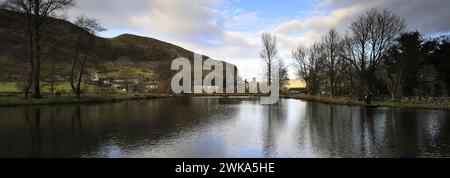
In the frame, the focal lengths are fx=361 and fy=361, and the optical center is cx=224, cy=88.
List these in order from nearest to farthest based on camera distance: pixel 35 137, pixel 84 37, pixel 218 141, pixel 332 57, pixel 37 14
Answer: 1. pixel 218 141
2. pixel 35 137
3. pixel 37 14
4. pixel 84 37
5. pixel 332 57

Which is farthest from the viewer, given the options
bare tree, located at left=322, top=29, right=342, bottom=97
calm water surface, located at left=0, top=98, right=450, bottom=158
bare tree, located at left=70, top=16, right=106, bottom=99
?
bare tree, located at left=322, top=29, right=342, bottom=97

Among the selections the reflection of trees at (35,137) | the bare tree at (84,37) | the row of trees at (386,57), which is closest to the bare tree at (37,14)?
the bare tree at (84,37)

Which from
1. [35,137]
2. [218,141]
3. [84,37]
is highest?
[84,37]

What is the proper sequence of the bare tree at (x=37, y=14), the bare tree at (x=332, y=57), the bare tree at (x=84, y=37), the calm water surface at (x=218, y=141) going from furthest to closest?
the bare tree at (x=332, y=57), the bare tree at (x=84, y=37), the bare tree at (x=37, y=14), the calm water surface at (x=218, y=141)

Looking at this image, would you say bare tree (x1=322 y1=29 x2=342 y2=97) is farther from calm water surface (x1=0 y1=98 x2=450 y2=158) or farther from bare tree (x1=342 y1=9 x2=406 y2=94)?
calm water surface (x1=0 y1=98 x2=450 y2=158)

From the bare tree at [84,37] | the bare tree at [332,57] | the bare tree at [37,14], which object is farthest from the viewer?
the bare tree at [332,57]

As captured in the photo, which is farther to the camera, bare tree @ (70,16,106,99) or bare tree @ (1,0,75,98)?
bare tree @ (70,16,106,99)

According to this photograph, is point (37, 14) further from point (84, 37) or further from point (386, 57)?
point (386, 57)

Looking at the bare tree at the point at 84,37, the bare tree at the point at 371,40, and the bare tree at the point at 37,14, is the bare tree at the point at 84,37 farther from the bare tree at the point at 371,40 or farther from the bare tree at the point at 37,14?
the bare tree at the point at 371,40

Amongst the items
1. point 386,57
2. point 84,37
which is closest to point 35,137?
point 84,37

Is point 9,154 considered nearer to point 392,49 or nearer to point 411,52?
point 411,52

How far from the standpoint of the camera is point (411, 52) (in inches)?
1849

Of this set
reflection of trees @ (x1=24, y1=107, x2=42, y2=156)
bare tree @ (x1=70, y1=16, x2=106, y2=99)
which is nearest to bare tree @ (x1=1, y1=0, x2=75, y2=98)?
bare tree @ (x1=70, y1=16, x2=106, y2=99)
